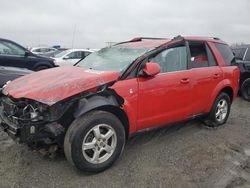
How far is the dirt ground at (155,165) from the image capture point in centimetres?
332

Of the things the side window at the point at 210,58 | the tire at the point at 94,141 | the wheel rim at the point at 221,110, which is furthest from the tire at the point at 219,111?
the tire at the point at 94,141

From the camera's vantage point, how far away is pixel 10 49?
30.8ft

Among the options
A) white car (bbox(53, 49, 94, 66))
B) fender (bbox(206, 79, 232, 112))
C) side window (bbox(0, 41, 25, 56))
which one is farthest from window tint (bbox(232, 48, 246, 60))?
white car (bbox(53, 49, 94, 66))

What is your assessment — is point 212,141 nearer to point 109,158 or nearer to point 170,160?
point 170,160

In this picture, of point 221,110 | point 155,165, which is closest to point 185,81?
point 155,165

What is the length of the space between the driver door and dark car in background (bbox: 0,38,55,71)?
6.48m

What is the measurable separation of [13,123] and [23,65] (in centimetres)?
663

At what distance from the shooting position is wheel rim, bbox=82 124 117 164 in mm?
3395

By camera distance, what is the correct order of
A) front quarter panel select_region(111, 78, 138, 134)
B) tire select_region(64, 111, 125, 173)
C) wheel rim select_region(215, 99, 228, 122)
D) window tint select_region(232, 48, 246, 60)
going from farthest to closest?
window tint select_region(232, 48, 246, 60) < wheel rim select_region(215, 99, 228, 122) < front quarter panel select_region(111, 78, 138, 134) < tire select_region(64, 111, 125, 173)

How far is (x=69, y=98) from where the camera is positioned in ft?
10.6

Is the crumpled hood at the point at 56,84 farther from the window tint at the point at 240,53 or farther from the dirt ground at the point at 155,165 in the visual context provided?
the window tint at the point at 240,53

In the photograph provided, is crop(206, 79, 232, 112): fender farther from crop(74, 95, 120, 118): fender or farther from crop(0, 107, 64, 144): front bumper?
crop(0, 107, 64, 144): front bumper

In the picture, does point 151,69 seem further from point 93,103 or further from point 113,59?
point 93,103

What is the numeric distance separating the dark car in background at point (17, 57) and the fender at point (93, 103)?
667 cm
